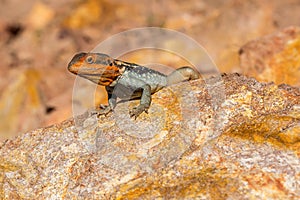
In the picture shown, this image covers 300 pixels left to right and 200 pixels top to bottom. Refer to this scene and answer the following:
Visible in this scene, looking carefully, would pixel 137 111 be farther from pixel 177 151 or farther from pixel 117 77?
pixel 117 77

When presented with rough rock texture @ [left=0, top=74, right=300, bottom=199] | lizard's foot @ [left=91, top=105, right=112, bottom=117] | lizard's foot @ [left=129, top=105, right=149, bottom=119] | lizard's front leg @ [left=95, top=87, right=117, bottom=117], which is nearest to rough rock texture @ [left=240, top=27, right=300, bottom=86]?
rough rock texture @ [left=0, top=74, right=300, bottom=199]

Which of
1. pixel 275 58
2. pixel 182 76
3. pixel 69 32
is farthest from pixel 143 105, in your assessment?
pixel 69 32

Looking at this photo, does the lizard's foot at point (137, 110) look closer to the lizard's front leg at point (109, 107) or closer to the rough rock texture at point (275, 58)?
the lizard's front leg at point (109, 107)

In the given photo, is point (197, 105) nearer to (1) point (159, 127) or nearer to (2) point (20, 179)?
(1) point (159, 127)

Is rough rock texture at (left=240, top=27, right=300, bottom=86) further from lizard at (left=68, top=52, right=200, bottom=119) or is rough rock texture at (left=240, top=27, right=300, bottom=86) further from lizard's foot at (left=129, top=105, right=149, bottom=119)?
lizard's foot at (left=129, top=105, right=149, bottom=119)

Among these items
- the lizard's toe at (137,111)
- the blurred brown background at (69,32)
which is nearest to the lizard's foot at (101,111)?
the lizard's toe at (137,111)

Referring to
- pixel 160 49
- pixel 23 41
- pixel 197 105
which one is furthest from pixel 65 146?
pixel 23 41
